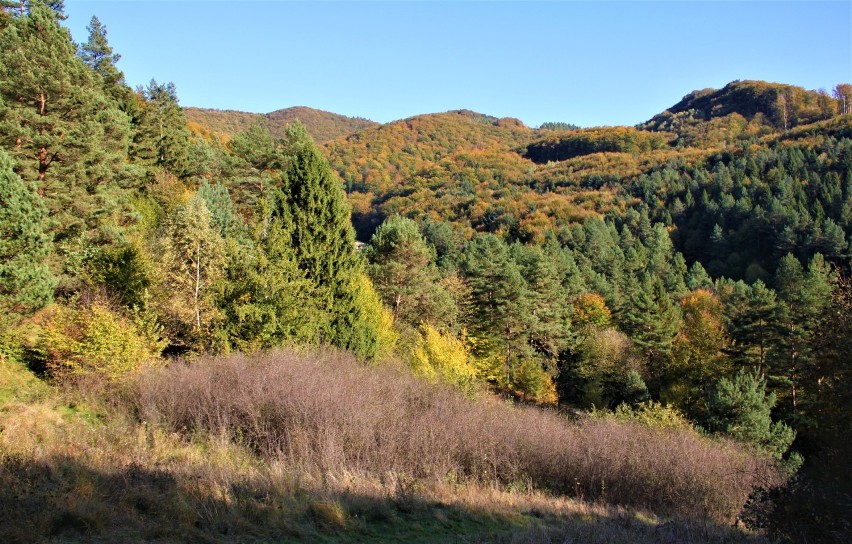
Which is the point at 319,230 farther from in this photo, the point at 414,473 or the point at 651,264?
the point at 651,264

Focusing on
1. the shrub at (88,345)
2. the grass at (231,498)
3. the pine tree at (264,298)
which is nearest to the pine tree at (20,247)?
the shrub at (88,345)

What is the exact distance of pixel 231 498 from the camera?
23.4 ft

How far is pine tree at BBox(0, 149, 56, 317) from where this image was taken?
11.1m

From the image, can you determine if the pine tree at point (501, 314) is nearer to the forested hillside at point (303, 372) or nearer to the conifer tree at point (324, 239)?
the forested hillside at point (303, 372)

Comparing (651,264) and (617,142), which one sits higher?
(617,142)

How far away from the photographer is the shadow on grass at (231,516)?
5895mm

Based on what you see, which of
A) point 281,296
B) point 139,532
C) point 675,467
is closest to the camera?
point 139,532

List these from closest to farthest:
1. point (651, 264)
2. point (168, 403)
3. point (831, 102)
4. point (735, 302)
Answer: point (168, 403), point (735, 302), point (651, 264), point (831, 102)

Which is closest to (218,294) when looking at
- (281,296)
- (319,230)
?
(281,296)

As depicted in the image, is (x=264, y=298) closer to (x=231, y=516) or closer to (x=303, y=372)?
(x=303, y=372)

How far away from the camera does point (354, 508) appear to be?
754 cm

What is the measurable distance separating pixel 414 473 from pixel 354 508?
3153mm

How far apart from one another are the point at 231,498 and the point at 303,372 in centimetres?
542

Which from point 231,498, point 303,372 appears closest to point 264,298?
point 303,372
